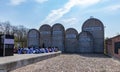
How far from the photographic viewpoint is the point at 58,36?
4366cm

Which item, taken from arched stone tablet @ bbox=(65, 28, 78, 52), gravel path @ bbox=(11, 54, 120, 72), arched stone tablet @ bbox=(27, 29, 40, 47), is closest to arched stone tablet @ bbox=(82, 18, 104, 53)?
arched stone tablet @ bbox=(65, 28, 78, 52)

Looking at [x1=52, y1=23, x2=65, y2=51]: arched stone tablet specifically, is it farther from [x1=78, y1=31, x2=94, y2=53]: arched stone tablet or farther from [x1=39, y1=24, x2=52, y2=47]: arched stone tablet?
[x1=78, y1=31, x2=94, y2=53]: arched stone tablet

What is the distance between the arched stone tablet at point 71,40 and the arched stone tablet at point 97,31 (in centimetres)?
278

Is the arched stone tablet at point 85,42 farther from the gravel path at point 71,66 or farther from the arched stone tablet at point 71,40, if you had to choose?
the gravel path at point 71,66

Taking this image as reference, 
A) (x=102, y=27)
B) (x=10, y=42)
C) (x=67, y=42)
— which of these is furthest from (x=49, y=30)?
(x=10, y=42)

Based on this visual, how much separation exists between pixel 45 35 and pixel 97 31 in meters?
10.9

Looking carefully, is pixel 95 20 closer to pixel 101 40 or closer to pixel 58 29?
pixel 101 40

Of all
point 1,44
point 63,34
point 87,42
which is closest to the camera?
point 1,44

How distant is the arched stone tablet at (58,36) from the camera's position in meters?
43.0

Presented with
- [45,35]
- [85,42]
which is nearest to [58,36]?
[45,35]

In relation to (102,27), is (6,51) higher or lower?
lower

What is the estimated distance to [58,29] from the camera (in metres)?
44.3

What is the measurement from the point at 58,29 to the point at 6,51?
24912mm

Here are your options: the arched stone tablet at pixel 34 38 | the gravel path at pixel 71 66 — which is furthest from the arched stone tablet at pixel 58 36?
the gravel path at pixel 71 66
